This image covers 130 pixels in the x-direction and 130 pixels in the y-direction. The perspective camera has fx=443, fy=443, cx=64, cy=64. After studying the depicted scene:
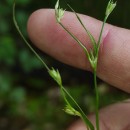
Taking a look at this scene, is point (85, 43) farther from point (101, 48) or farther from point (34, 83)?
point (34, 83)

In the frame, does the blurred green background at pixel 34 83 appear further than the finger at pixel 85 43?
Yes

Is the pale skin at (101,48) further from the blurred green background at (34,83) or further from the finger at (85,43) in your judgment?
the blurred green background at (34,83)

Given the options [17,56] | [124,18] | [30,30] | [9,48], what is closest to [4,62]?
[17,56]

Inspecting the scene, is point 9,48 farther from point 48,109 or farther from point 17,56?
point 48,109

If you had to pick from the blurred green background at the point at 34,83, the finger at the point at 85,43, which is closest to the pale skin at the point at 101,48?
the finger at the point at 85,43

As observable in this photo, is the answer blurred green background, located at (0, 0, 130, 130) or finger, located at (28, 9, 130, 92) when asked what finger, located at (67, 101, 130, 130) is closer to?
finger, located at (28, 9, 130, 92)

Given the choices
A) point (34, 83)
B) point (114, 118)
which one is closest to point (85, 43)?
point (114, 118)
